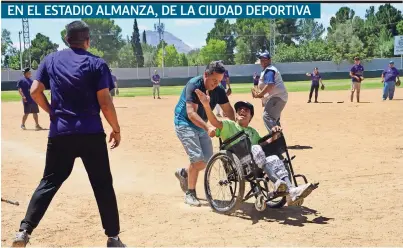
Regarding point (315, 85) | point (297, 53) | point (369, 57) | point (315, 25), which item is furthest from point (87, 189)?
point (315, 25)

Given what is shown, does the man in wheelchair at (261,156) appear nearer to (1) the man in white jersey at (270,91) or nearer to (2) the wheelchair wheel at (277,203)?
(2) the wheelchair wheel at (277,203)

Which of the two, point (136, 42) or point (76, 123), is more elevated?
point (136, 42)

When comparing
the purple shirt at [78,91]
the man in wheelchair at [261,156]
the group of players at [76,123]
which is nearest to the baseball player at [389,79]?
the man in wheelchair at [261,156]

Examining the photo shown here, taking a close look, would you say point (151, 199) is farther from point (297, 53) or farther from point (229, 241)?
point (297, 53)

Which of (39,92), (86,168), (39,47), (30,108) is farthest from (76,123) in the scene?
(39,47)

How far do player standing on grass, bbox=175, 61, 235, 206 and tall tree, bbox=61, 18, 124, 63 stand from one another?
3522 inches

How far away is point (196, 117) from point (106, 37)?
323ft

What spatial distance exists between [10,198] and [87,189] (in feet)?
3.51

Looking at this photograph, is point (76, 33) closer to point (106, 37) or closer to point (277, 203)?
point (277, 203)

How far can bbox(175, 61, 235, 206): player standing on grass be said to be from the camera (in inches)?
249

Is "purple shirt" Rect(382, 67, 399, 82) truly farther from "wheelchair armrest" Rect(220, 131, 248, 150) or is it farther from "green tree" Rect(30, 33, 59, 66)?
"green tree" Rect(30, 33, 59, 66)

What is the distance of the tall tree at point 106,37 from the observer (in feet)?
320

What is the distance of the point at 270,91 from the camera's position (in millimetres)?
10016

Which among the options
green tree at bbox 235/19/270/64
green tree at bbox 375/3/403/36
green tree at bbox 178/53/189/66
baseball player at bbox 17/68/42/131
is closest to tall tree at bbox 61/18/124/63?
green tree at bbox 178/53/189/66
